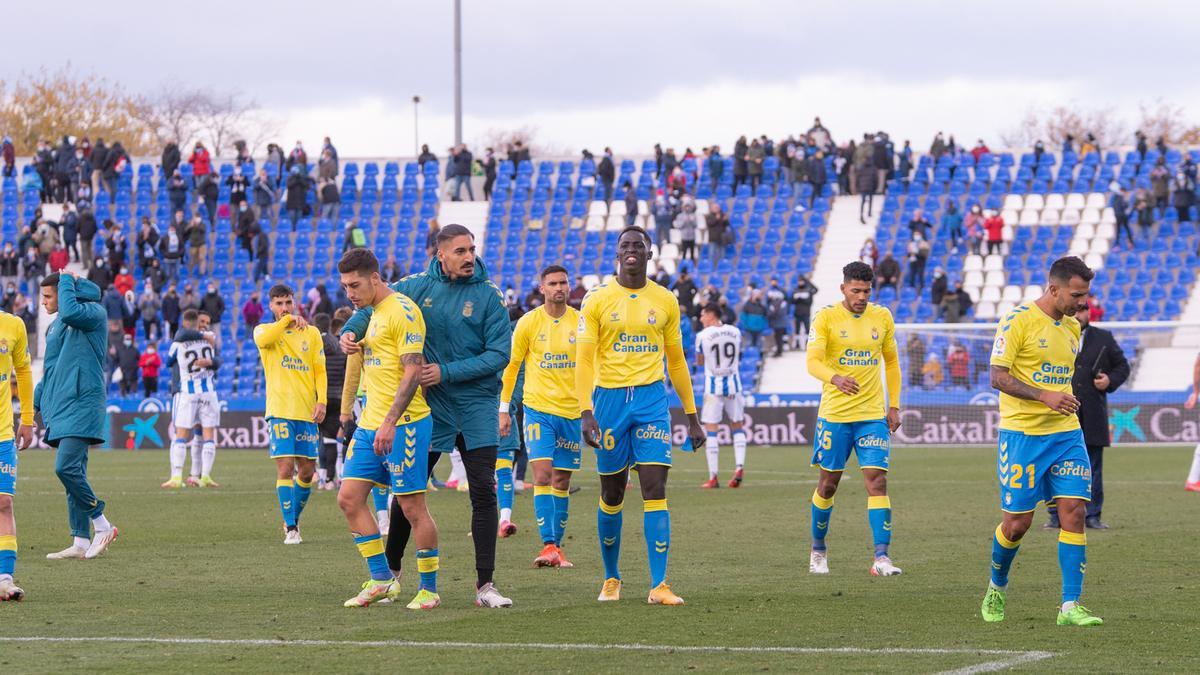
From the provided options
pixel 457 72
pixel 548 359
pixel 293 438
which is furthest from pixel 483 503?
pixel 457 72

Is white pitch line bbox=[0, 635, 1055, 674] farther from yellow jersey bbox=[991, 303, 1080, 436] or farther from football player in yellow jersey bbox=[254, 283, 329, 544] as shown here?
football player in yellow jersey bbox=[254, 283, 329, 544]

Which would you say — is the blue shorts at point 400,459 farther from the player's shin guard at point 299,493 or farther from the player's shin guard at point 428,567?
the player's shin guard at point 299,493

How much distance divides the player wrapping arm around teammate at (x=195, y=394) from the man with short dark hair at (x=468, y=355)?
489 inches

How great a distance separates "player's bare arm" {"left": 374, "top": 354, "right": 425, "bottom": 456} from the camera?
1006 centimetres

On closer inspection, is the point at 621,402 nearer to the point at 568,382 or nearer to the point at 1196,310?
the point at 568,382

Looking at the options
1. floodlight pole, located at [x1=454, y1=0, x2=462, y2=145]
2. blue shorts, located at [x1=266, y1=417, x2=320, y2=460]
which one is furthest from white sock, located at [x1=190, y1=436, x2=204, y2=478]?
floodlight pole, located at [x1=454, y1=0, x2=462, y2=145]

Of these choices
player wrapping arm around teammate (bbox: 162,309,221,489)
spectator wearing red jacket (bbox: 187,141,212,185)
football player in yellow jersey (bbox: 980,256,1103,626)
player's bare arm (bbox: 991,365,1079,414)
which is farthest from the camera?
spectator wearing red jacket (bbox: 187,141,212,185)

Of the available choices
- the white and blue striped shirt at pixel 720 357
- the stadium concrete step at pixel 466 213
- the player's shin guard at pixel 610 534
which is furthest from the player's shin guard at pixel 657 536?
the stadium concrete step at pixel 466 213

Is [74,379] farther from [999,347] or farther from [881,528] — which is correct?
[999,347]

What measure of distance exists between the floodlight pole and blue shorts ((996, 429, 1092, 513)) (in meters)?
36.9

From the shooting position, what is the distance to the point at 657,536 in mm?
10781

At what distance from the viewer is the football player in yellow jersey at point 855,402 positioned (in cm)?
1287

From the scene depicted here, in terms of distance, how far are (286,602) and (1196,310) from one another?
1259 inches

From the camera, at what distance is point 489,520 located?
34.9 feet
